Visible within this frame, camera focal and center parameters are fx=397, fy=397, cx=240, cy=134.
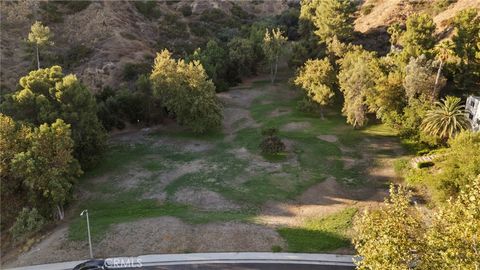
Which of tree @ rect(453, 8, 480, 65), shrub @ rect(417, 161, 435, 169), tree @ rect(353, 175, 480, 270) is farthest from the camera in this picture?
tree @ rect(453, 8, 480, 65)

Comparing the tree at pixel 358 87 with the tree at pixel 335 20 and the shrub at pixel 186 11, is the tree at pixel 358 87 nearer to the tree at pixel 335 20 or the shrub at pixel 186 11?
the tree at pixel 335 20

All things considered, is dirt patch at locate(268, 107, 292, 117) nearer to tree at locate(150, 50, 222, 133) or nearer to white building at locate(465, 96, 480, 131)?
tree at locate(150, 50, 222, 133)

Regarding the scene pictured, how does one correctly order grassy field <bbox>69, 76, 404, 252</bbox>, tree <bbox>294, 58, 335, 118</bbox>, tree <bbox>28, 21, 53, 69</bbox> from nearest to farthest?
grassy field <bbox>69, 76, 404, 252</bbox>, tree <bbox>294, 58, 335, 118</bbox>, tree <bbox>28, 21, 53, 69</bbox>

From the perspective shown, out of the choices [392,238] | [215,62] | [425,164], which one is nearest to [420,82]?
[425,164]

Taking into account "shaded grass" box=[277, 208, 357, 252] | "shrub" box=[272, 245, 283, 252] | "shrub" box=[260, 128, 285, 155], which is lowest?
"shrub" box=[272, 245, 283, 252]

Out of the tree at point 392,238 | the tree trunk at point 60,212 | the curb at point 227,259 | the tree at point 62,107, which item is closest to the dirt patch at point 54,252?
the curb at point 227,259

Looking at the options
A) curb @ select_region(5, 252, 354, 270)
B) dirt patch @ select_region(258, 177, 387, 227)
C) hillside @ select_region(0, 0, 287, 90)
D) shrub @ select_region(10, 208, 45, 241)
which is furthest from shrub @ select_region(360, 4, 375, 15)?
shrub @ select_region(10, 208, 45, 241)

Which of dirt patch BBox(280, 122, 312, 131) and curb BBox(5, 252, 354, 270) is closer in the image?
curb BBox(5, 252, 354, 270)

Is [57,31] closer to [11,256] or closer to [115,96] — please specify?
[115,96]
